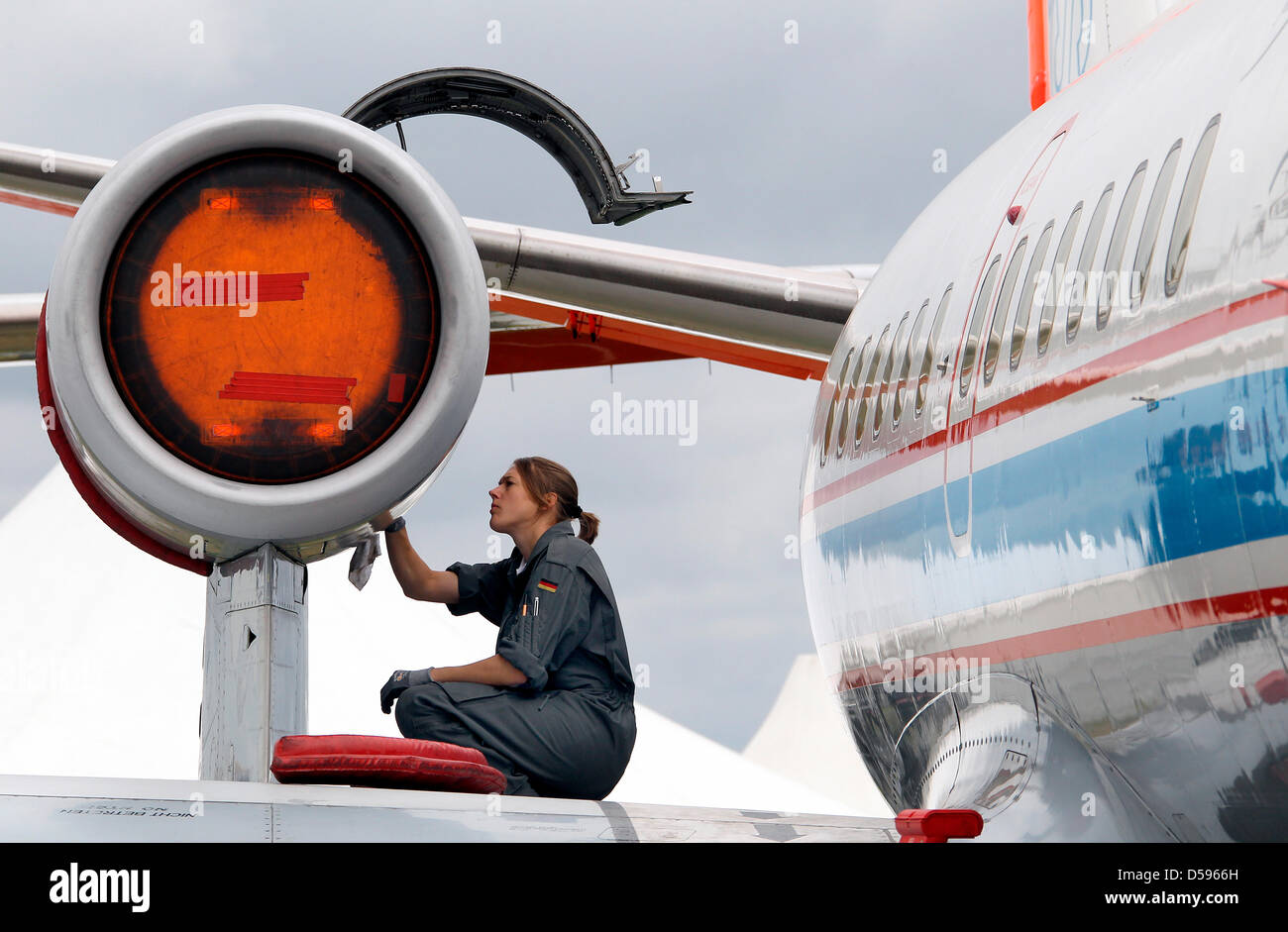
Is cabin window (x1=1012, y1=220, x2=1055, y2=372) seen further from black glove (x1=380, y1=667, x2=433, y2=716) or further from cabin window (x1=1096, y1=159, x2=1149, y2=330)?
black glove (x1=380, y1=667, x2=433, y2=716)

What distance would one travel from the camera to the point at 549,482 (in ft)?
12.4

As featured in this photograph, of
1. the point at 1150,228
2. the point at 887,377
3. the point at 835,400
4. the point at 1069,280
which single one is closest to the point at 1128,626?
the point at 1150,228

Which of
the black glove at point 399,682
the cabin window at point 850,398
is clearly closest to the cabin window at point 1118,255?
the black glove at point 399,682

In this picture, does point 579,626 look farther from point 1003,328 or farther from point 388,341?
point 1003,328

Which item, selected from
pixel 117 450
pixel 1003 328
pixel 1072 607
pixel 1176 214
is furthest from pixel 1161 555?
pixel 117 450

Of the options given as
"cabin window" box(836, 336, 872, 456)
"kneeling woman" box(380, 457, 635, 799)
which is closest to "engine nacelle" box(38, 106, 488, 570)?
"kneeling woman" box(380, 457, 635, 799)

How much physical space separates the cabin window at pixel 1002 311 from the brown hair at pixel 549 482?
43.8 inches

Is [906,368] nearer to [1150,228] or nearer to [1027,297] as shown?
[1027,297]

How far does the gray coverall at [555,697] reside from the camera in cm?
297

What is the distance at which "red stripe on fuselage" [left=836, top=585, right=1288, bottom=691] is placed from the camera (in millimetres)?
2395

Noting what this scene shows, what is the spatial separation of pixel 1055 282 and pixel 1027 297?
0.17 metres

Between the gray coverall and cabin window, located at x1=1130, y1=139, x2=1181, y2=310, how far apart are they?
1287mm

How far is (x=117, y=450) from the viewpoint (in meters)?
2.40
